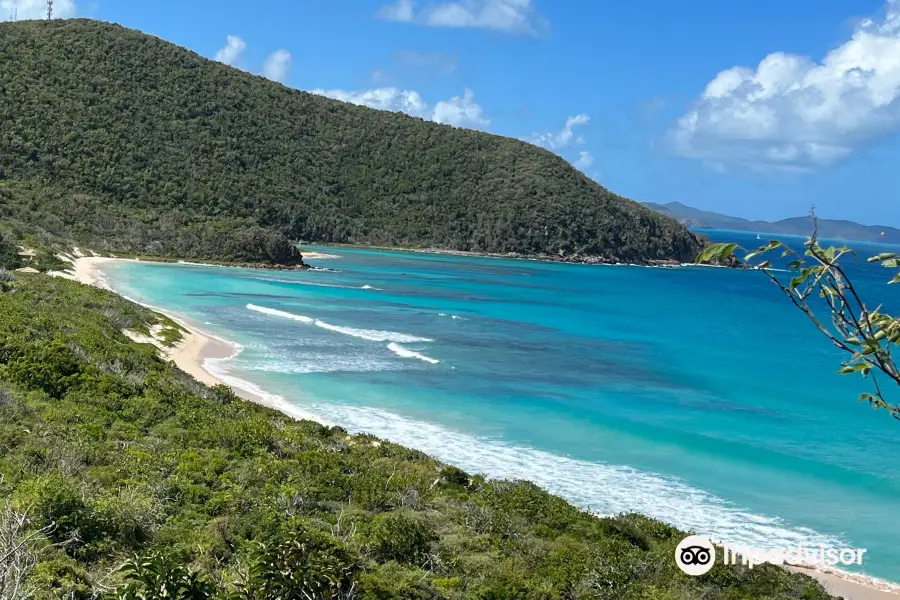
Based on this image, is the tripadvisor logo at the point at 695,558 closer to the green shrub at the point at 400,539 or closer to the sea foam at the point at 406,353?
the green shrub at the point at 400,539

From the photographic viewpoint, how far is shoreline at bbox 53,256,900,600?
13.2 meters

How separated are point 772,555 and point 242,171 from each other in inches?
3936

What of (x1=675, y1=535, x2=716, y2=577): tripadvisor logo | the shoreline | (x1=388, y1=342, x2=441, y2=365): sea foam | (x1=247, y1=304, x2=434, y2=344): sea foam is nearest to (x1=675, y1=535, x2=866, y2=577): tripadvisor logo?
(x1=675, y1=535, x2=716, y2=577): tripadvisor logo

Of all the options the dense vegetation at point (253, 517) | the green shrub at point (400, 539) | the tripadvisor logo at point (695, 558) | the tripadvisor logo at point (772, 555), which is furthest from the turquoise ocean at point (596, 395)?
the green shrub at point (400, 539)

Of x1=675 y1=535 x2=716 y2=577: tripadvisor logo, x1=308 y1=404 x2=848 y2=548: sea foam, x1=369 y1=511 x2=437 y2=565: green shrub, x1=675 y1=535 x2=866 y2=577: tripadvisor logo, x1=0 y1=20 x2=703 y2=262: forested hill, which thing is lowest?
x1=308 y1=404 x2=848 y2=548: sea foam

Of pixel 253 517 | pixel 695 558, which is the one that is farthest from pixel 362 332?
pixel 695 558

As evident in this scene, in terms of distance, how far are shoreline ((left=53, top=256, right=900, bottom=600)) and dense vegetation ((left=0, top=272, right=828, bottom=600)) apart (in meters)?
2.62

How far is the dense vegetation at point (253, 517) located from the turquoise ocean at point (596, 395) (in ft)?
15.2

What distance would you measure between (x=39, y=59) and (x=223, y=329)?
81170mm

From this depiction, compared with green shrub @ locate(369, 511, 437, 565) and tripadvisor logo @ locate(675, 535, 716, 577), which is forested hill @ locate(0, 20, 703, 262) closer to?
green shrub @ locate(369, 511, 437, 565)

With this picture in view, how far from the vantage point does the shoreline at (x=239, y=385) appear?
13.2 meters

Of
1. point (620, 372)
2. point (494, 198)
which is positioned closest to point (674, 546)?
point (620, 372)

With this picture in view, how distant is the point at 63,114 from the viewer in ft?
293

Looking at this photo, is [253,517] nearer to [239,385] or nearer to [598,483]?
[598,483]
